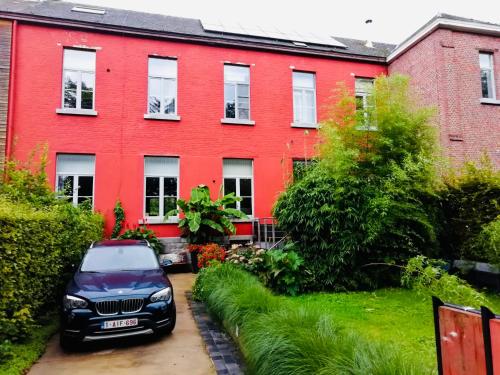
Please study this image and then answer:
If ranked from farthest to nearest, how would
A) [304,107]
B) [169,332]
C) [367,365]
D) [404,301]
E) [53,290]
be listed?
[304,107] → [404,301] → [53,290] → [169,332] → [367,365]

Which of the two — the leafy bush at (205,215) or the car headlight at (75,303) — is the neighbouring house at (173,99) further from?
the car headlight at (75,303)

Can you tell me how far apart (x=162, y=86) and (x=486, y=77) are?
13.3m

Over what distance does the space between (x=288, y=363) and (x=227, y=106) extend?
1245cm

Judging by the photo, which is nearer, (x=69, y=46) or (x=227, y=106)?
(x=69, y=46)

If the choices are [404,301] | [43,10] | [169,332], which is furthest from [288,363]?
[43,10]

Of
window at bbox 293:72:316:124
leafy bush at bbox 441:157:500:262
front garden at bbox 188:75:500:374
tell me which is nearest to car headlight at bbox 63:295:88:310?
front garden at bbox 188:75:500:374

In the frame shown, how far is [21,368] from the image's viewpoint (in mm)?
4559

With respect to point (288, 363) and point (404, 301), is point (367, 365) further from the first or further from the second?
point (404, 301)

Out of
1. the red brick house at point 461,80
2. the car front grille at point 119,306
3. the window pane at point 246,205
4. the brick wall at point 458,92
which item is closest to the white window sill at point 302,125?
the window pane at point 246,205

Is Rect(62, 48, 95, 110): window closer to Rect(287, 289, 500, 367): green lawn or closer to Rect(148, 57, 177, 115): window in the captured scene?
Rect(148, 57, 177, 115): window

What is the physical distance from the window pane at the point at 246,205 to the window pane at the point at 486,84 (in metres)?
10.6

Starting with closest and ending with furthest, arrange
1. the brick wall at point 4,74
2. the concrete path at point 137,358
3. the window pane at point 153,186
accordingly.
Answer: the concrete path at point 137,358 → the brick wall at point 4,74 → the window pane at point 153,186

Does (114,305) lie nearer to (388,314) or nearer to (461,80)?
(388,314)

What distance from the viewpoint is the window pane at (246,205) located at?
14443 mm
